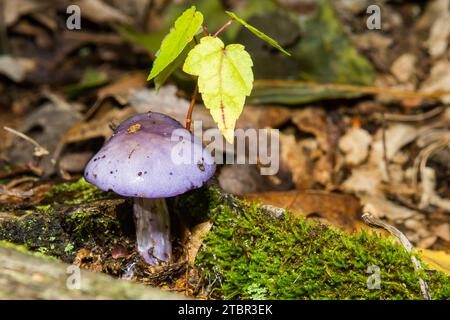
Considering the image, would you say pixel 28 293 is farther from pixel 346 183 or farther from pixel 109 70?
pixel 109 70

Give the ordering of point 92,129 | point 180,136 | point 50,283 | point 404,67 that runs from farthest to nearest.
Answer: point 404,67 → point 92,129 → point 180,136 → point 50,283

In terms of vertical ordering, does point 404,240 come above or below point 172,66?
below

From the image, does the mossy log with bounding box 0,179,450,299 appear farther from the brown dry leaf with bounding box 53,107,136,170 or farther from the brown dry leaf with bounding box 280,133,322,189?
the brown dry leaf with bounding box 280,133,322,189

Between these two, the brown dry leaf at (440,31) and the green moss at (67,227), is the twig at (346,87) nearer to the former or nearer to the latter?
the brown dry leaf at (440,31)

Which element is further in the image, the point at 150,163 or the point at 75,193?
the point at 75,193

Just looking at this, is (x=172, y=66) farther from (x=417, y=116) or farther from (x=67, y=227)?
(x=417, y=116)

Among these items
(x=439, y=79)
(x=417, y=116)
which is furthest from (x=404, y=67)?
(x=417, y=116)

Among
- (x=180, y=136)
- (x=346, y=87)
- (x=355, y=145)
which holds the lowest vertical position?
(x=180, y=136)

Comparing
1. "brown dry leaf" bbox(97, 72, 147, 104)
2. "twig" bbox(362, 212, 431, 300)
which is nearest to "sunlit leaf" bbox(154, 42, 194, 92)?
"twig" bbox(362, 212, 431, 300)
